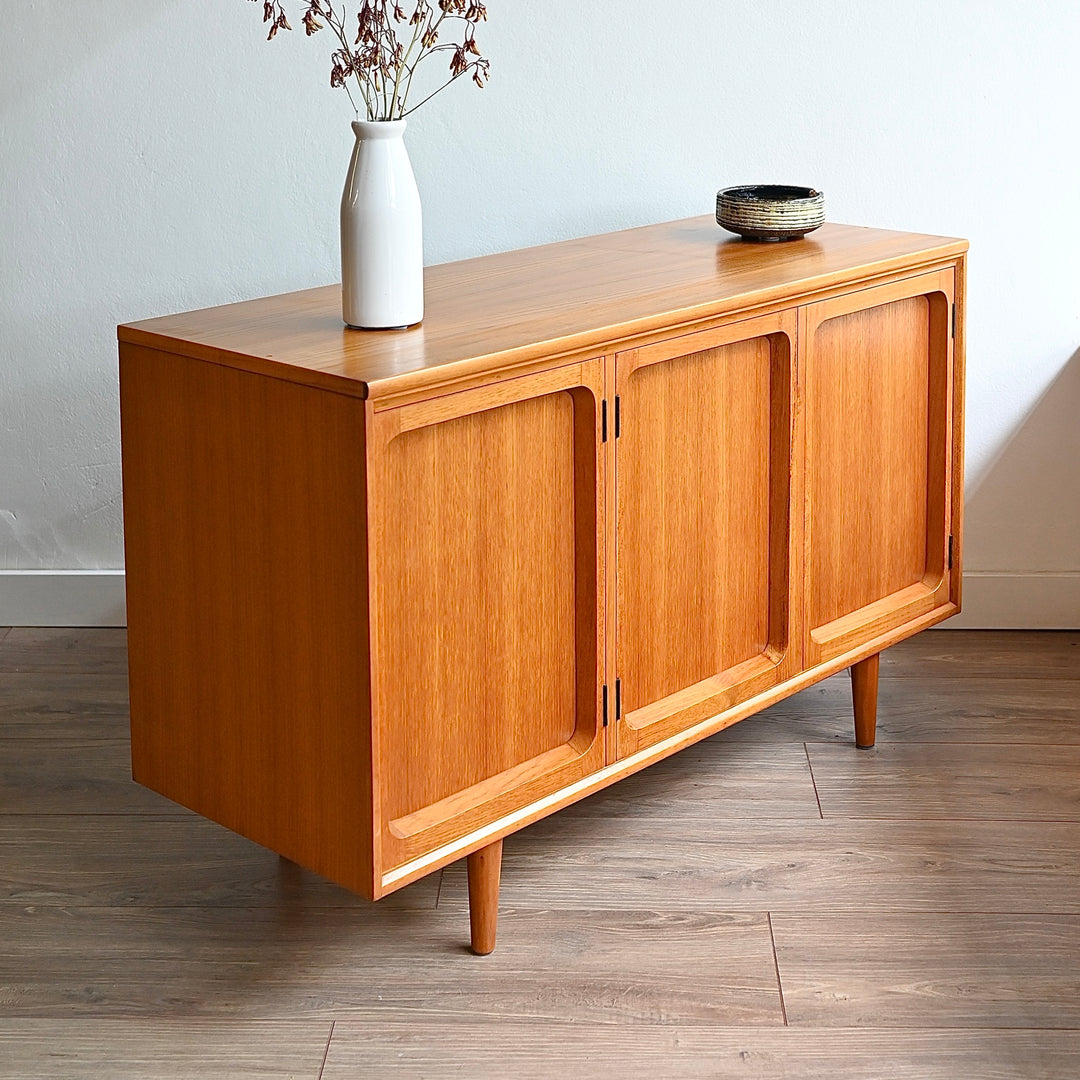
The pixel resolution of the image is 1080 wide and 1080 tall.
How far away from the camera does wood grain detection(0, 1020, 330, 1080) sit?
68.1 inches

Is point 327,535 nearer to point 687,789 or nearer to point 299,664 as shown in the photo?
point 299,664

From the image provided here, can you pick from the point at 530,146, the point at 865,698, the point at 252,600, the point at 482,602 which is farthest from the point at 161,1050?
the point at 530,146

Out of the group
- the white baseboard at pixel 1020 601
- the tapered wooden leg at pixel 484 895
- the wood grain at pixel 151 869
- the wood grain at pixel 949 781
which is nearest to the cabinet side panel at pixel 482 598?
the tapered wooden leg at pixel 484 895

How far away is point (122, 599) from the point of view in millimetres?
3045

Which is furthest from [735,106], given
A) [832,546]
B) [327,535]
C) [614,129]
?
[327,535]

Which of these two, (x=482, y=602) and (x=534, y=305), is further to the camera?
(x=534, y=305)

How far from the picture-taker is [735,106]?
2.84m

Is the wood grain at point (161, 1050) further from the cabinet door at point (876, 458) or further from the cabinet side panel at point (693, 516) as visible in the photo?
the cabinet door at point (876, 458)

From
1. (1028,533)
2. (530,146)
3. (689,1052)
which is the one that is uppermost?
(530,146)

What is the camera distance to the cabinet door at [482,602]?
1.68m

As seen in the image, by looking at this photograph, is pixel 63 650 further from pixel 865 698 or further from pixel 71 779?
pixel 865 698

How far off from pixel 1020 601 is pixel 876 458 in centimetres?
91

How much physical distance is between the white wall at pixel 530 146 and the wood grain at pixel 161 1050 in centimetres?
147

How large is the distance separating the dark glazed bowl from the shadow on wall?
0.88 m
